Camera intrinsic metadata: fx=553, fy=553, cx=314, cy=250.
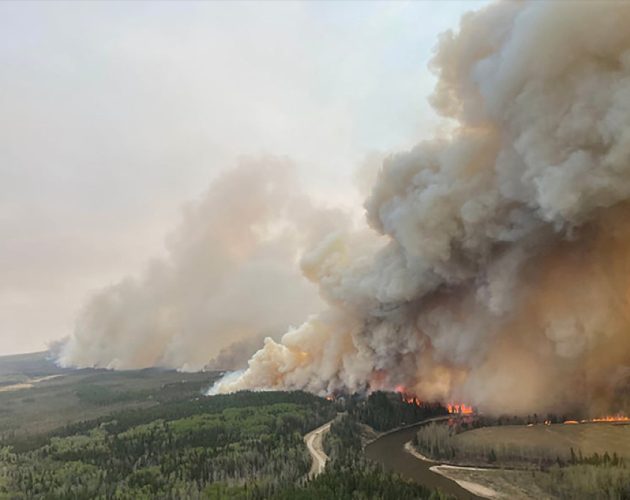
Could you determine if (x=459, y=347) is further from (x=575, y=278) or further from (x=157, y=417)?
(x=157, y=417)

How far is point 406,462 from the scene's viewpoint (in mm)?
96688

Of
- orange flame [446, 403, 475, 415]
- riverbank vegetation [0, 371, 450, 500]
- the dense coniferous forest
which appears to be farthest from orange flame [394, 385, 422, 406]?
orange flame [446, 403, 475, 415]

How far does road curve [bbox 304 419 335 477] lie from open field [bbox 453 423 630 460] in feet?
80.0

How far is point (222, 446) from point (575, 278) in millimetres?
74338

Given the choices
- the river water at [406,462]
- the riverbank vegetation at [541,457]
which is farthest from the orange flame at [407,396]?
the riverbank vegetation at [541,457]

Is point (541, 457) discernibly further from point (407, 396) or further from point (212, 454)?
point (212, 454)

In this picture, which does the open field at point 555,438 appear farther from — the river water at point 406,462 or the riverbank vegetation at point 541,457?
the river water at point 406,462

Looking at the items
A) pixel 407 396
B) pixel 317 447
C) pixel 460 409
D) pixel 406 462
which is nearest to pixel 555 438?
pixel 406 462


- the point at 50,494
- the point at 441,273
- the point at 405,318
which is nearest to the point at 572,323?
the point at 441,273

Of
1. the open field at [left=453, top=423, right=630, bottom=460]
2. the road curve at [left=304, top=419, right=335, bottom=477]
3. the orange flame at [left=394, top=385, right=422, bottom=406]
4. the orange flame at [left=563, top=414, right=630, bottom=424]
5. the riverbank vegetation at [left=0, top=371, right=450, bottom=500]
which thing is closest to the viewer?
the riverbank vegetation at [left=0, top=371, right=450, bottom=500]

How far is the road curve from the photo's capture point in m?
91.6

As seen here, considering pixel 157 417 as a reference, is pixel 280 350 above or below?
above

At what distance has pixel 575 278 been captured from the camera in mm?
100562

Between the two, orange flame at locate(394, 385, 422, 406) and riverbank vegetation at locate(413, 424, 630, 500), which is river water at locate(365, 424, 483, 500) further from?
orange flame at locate(394, 385, 422, 406)
